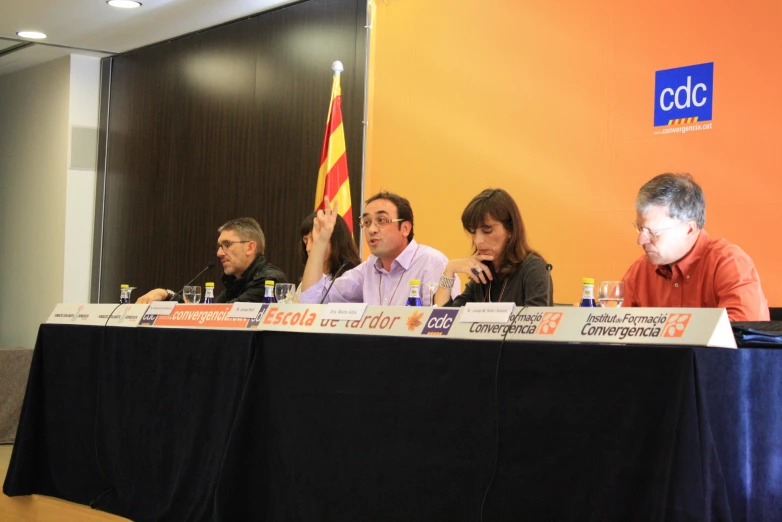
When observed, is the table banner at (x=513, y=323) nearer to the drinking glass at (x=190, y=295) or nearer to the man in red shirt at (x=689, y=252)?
the drinking glass at (x=190, y=295)

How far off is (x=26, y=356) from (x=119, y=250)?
60.5 inches

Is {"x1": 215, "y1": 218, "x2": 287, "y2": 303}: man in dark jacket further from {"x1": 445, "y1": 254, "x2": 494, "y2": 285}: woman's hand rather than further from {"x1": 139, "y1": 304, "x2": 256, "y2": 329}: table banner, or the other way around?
{"x1": 445, "y1": 254, "x2": 494, "y2": 285}: woman's hand

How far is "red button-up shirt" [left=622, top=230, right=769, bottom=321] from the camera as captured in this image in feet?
7.27

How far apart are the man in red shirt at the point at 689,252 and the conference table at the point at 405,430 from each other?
67 centimetres

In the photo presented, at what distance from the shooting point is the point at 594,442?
1.65 metres

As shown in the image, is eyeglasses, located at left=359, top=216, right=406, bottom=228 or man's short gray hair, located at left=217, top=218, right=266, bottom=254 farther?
man's short gray hair, located at left=217, top=218, right=266, bottom=254

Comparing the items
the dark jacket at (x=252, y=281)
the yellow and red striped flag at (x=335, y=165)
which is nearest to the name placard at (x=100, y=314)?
the dark jacket at (x=252, y=281)

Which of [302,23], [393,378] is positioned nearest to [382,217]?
[393,378]

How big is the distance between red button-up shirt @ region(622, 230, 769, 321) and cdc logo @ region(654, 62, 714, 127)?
1454 millimetres

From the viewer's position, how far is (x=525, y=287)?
2.58 meters

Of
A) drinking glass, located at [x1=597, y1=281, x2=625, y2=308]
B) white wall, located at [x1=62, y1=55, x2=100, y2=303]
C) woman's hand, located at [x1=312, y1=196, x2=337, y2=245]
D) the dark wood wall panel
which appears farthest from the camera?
white wall, located at [x1=62, y1=55, x2=100, y2=303]

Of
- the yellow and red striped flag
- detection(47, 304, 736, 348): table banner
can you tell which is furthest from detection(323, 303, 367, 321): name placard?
the yellow and red striped flag

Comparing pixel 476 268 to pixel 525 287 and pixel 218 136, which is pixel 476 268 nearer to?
pixel 525 287

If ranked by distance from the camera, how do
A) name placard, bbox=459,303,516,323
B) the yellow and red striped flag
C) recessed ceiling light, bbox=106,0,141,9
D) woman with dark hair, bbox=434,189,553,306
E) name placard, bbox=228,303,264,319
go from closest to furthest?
name placard, bbox=459,303,516,323 < name placard, bbox=228,303,264,319 < woman with dark hair, bbox=434,189,553,306 < the yellow and red striped flag < recessed ceiling light, bbox=106,0,141,9
